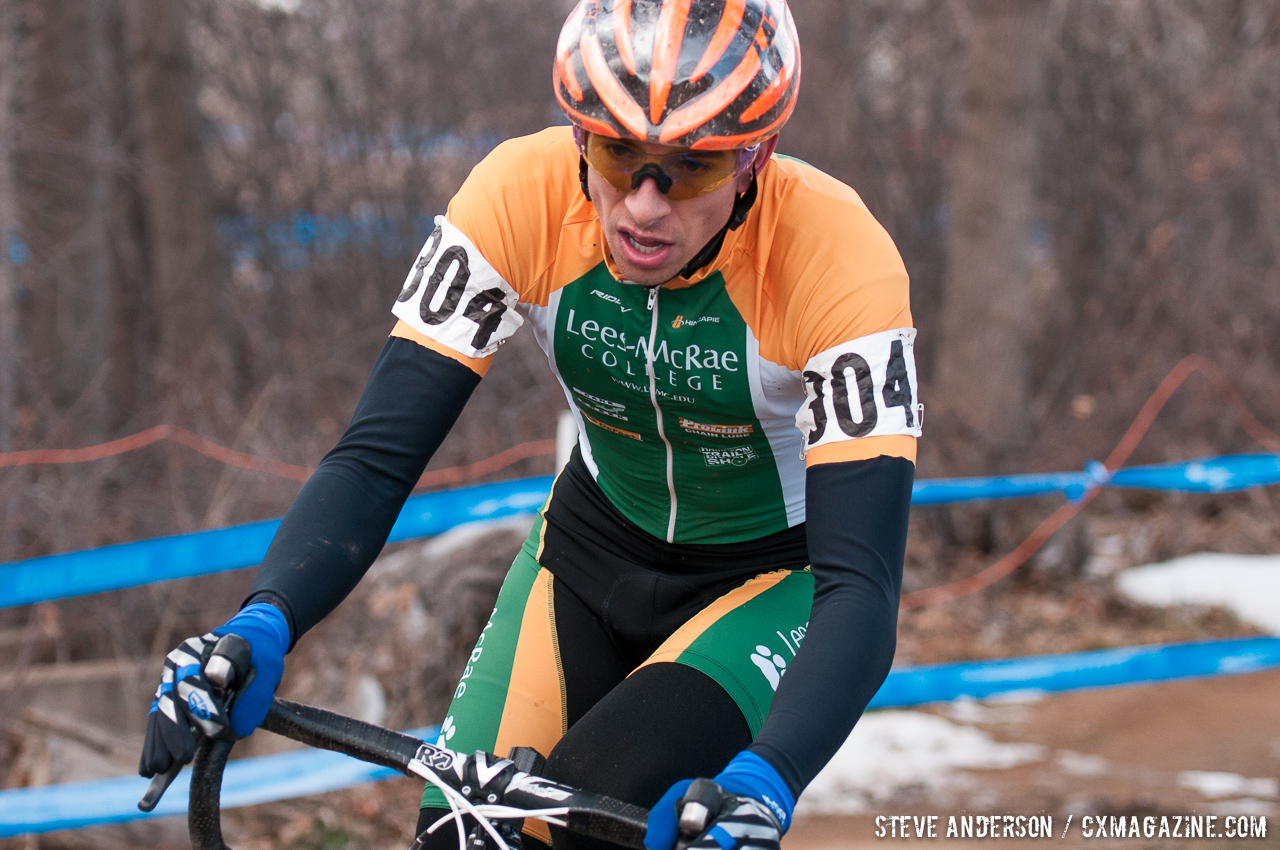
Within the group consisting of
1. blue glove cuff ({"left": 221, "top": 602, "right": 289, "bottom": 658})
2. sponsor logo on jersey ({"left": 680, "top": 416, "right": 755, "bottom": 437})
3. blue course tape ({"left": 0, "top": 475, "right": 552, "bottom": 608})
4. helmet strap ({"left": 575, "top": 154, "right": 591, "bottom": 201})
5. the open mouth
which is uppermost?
helmet strap ({"left": 575, "top": 154, "right": 591, "bottom": 201})

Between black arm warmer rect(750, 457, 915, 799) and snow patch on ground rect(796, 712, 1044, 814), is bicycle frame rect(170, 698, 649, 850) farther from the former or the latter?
snow patch on ground rect(796, 712, 1044, 814)

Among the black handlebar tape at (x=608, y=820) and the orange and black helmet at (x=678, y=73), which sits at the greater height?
the orange and black helmet at (x=678, y=73)

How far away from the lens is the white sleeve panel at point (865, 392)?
2154 mm

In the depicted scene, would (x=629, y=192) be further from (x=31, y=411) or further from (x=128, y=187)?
(x=128, y=187)

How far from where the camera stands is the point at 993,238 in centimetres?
797

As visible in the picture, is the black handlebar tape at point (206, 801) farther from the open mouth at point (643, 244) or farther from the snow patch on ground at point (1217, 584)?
the snow patch on ground at point (1217, 584)

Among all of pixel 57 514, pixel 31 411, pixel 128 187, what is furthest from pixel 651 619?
pixel 128 187

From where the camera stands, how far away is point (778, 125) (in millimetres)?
2268

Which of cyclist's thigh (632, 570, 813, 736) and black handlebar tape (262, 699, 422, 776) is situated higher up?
cyclist's thigh (632, 570, 813, 736)

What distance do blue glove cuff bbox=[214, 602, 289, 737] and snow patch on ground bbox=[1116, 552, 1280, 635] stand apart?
6141 millimetres

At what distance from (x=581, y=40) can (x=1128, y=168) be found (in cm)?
837

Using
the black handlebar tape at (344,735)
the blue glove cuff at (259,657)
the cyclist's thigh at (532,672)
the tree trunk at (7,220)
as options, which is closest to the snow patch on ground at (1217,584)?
the cyclist's thigh at (532,672)

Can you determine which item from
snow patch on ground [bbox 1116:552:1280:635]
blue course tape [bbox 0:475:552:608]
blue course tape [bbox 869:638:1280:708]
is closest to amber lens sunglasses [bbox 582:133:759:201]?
blue course tape [bbox 0:475:552:608]

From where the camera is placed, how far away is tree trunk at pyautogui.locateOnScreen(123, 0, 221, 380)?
9680 mm
